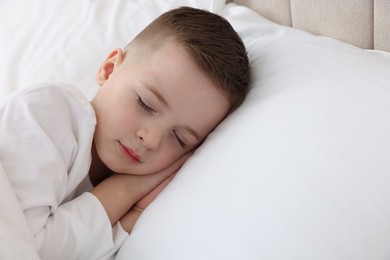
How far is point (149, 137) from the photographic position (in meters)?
0.94

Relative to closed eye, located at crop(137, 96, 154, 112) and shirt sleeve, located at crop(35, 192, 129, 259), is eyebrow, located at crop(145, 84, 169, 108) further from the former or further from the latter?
shirt sleeve, located at crop(35, 192, 129, 259)

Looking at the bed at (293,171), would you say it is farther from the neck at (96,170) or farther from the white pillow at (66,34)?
the white pillow at (66,34)

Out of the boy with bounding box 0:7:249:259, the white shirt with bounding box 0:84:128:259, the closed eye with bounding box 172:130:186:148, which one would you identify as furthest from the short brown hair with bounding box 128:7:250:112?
the white shirt with bounding box 0:84:128:259

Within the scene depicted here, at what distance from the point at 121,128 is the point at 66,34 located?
52 cm

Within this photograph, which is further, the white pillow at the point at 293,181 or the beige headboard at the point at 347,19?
the beige headboard at the point at 347,19

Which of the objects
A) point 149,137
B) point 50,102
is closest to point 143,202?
point 149,137

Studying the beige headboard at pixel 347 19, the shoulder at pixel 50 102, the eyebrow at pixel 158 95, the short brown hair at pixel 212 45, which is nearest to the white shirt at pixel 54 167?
the shoulder at pixel 50 102

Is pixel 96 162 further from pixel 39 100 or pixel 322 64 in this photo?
Answer: pixel 322 64

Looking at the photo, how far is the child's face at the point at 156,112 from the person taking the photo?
0.95 metres

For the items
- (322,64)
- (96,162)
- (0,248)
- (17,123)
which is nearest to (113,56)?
(96,162)

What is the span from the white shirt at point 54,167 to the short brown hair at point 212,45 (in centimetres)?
22

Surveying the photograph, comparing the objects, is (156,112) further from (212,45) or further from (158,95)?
(212,45)

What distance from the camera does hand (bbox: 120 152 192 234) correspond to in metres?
0.93

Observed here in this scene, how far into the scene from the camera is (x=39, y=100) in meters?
0.89
